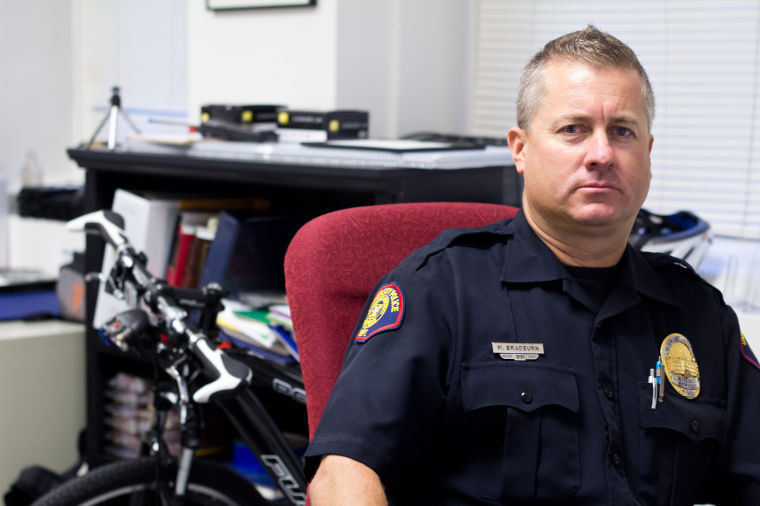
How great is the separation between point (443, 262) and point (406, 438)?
23cm

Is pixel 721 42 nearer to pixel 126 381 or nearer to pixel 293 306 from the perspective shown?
pixel 293 306

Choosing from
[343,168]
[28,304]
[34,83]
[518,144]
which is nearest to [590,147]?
[518,144]

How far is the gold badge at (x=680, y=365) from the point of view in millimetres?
1110

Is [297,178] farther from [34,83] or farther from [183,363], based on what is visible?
[34,83]

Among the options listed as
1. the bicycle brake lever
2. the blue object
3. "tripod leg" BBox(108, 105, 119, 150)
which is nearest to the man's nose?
the bicycle brake lever

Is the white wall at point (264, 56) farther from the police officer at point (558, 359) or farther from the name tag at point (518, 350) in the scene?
the name tag at point (518, 350)

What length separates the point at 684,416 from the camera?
1091 millimetres

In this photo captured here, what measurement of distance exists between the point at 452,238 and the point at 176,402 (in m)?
0.68

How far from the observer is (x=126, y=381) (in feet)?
7.28

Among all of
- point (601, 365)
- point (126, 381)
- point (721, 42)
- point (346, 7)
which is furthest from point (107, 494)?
point (721, 42)

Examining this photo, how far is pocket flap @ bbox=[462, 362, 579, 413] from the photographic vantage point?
1048 mm

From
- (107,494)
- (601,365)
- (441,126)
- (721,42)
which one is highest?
(721,42)

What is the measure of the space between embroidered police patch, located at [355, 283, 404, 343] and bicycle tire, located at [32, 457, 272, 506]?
72 cm

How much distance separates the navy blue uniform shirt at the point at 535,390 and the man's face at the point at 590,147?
0.09m
